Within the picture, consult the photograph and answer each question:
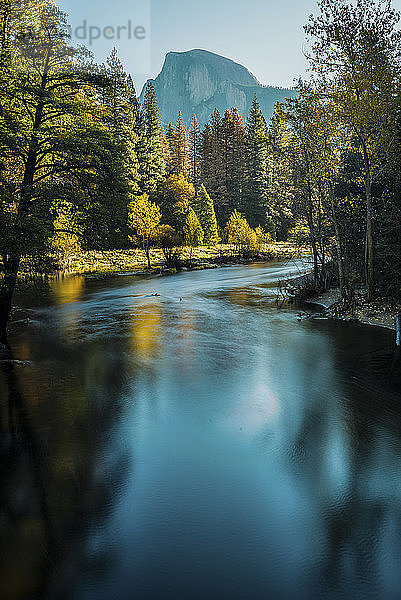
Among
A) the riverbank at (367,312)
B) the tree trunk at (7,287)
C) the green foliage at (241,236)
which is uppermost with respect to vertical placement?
the green foliage at (241,236)

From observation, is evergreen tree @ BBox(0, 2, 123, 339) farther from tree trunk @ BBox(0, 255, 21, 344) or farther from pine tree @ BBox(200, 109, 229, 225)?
pine tree @ BBox(200, 109, 229, 225)

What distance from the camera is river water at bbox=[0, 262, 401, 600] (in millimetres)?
4605

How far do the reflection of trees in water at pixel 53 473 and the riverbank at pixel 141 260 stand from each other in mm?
28365

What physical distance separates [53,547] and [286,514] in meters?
2.88

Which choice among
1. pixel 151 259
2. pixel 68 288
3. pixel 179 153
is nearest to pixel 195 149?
pixel 179 153

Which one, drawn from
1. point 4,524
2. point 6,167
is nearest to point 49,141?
point 6,167

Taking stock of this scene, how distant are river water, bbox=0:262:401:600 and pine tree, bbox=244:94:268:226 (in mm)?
60172

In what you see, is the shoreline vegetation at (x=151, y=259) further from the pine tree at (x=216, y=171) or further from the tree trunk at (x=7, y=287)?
the tree trunk at (x=7, y=287)

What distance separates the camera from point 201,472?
673cm

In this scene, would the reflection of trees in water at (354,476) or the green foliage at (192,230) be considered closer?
the reflection of trees in water at (354,476)

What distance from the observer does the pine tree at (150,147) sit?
63.1m

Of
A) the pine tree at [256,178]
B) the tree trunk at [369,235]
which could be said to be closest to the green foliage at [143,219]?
the tree trunk at [369,235]

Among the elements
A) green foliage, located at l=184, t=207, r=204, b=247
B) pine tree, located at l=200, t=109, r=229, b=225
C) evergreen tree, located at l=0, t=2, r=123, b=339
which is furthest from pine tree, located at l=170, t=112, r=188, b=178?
evergreen tree, located at l=0, t=2, r=123, b=339

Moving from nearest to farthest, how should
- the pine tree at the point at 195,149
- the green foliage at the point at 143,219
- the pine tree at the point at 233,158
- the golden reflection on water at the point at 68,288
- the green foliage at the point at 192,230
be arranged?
the golden reflection on water at the point at 68,288, the green foliage at the point at 143,219, the green foliage at the point at 192,230, the pine tree at the point at 233,158, the pine tree at the point at 195,149
